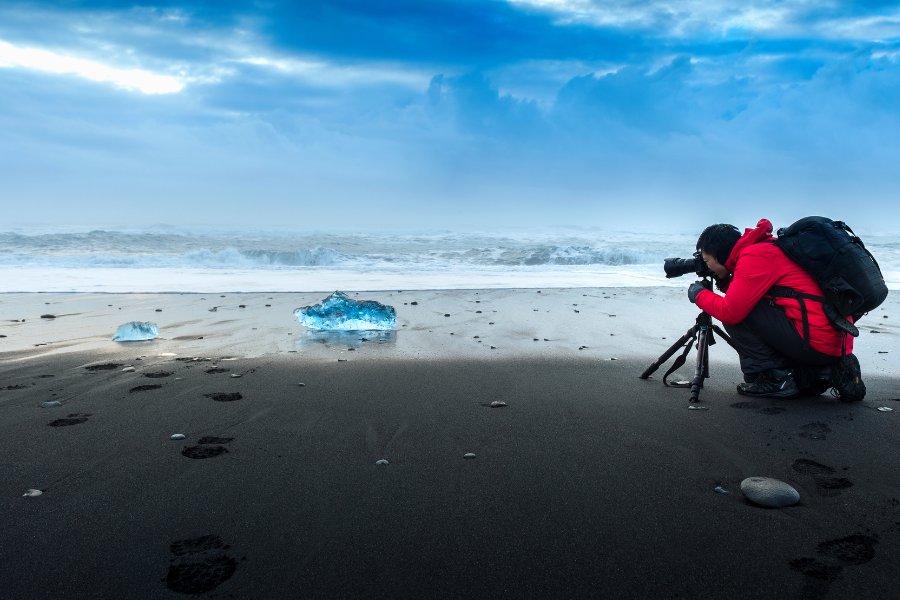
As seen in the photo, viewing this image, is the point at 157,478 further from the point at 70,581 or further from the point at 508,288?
the point at 508,288

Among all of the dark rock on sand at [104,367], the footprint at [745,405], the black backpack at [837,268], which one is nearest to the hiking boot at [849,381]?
the black backpack at [837,268]

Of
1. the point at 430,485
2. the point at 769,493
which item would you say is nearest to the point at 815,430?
the point at 769,493

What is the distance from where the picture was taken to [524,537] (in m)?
1.87

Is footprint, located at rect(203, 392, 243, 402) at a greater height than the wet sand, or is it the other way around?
footprint, located at rect(203, 392, 243, 402)

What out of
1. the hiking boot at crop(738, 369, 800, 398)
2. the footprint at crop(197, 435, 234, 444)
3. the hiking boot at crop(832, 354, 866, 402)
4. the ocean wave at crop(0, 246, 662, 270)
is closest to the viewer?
the footprint at crop(197, 435, 234, 444)

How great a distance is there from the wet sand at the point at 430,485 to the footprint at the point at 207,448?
15 millimetres

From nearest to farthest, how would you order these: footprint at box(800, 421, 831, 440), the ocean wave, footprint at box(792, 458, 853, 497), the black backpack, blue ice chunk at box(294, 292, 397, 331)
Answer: footprint at box(792, 458, 853, 497), footprint at box(800, 421, 831, 440), the black backpack, blue ice chunk at box(294, 292, 397, 331), the ocean wave

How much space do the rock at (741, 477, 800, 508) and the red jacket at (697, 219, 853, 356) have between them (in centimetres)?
138

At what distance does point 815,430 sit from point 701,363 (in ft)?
2.57

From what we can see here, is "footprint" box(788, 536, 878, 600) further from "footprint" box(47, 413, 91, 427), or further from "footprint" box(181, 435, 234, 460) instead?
"footprint" box(47, 413, 91, 427)

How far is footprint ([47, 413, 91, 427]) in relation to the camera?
2891 mm

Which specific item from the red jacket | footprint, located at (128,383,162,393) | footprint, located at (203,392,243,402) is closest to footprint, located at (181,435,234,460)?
footprint, located at (203,392,243,402)

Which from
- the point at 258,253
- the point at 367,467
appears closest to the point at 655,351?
the point at 367,467

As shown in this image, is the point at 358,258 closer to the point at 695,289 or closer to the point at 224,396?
the point at 224,396
